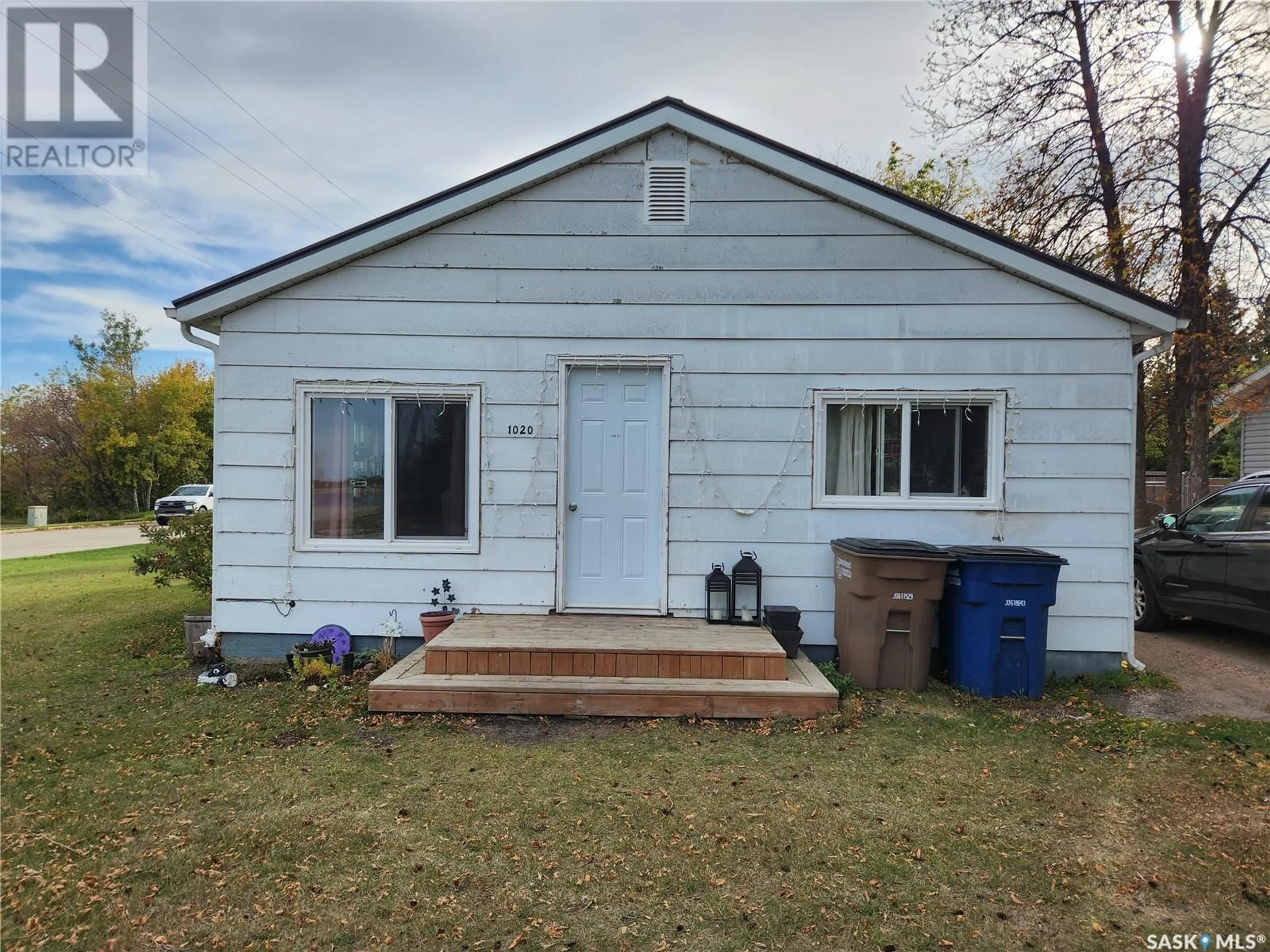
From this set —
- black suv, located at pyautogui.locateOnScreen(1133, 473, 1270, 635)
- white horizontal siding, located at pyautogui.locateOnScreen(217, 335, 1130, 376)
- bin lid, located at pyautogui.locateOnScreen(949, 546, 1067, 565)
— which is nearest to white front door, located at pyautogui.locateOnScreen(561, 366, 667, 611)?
white horizontal siding, located at pyautogui.locateOnScreen(217, 335, 1130, 376)

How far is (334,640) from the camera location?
5570 millimetres

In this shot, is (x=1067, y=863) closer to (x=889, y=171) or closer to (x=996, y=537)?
(x=996, y=537)

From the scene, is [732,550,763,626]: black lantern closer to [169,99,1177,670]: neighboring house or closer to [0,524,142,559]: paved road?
[169,99,1177,670]: neighboring house

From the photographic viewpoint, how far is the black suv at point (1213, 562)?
5.97 metres

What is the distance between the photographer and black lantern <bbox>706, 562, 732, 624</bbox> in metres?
5.55

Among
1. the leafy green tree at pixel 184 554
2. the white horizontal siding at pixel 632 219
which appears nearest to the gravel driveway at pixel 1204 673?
the white horizontal siding at pixel 632 219

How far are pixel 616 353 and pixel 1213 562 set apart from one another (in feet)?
20.1

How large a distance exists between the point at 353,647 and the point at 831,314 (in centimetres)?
507

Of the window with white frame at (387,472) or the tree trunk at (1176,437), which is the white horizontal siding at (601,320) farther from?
the tree trunk at (1176,437)

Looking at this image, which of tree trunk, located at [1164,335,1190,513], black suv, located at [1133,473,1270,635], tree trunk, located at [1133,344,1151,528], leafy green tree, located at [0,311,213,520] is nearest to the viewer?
black suv, located at [1133,473,1270,635]

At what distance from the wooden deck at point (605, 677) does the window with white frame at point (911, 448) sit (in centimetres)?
164

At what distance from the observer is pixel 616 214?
563 cm

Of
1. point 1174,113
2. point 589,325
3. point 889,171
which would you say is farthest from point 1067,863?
point 889,171

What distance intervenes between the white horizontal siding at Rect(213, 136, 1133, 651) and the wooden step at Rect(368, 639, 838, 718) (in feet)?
3.85
